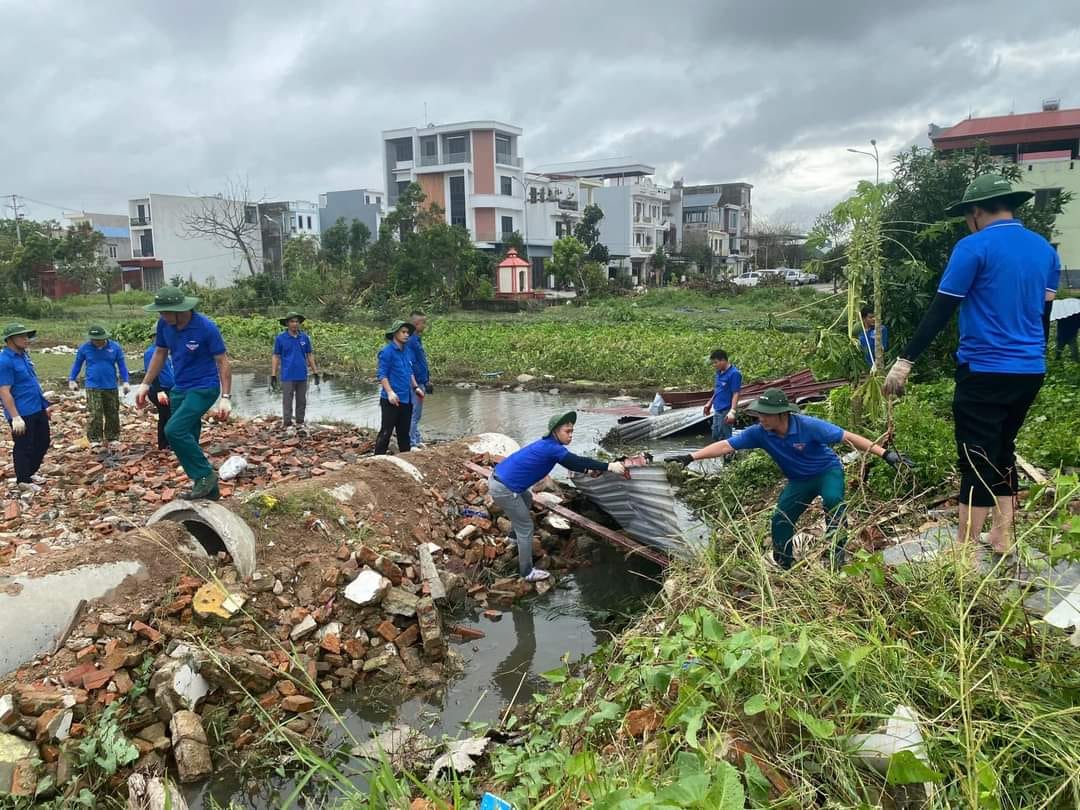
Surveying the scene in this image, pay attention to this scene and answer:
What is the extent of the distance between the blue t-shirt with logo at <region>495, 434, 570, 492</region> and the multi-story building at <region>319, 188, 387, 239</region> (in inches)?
2112

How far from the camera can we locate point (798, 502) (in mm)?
4980

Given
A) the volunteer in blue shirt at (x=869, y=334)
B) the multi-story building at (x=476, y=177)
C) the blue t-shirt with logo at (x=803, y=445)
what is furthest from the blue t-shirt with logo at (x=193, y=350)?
the multi-story building at (x=476, y=177)

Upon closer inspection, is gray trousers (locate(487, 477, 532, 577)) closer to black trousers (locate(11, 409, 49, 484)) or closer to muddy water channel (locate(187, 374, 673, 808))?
muddy water channel (locate(187, 374, 673, 808))

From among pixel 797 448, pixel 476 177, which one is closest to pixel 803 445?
pixel 797 448

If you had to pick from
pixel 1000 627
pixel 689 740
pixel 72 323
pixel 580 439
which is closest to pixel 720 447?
pixel 1000 627

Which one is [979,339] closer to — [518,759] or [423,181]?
[518,759]

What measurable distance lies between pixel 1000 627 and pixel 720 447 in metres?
2.19

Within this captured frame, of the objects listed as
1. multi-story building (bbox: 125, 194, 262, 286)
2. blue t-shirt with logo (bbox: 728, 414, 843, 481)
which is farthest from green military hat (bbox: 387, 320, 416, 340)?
multi-story building (bbox: 125, 194, 262, 286)

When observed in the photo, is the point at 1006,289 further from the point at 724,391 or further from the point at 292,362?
the point at 292,362

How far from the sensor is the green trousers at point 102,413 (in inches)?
357

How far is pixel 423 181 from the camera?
50469mm

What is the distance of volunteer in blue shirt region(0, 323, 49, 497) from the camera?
7.05m

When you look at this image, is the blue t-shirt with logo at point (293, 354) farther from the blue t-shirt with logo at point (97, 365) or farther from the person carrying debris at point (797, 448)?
the person carrying debris at point (797, 448)

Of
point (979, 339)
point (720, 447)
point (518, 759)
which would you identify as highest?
point (979, 339)
